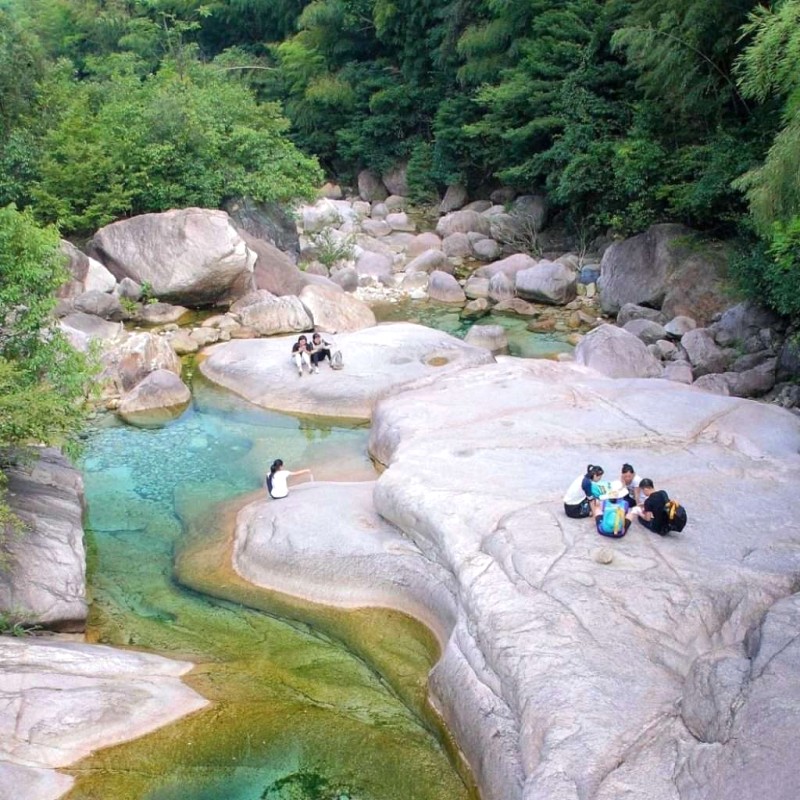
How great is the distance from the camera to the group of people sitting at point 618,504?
10.2m

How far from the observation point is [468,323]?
2472cm

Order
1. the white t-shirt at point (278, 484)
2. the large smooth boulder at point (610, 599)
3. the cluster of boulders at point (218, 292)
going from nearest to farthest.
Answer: the large smooth boulder at point (610, 599), the white t-shirt at point (278, 484), the cluster of boulders at point (218, 292)

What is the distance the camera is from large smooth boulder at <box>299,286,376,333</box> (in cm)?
2323

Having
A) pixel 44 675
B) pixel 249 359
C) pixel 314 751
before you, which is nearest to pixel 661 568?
pixel 314 751

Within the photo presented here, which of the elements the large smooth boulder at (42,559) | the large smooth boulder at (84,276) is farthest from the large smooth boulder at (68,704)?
the large smooth boulder at (84,276)

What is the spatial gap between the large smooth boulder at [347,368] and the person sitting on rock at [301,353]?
240mm

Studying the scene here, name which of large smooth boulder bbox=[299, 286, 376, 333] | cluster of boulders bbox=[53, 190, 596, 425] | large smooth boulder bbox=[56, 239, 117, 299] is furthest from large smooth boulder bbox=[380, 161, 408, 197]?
large smooth boulder bbox=[56, 239, 117, 299]

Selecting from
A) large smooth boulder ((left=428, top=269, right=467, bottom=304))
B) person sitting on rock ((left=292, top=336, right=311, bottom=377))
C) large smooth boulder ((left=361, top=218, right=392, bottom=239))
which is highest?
person sitting on rock ((left=292, top=336, right=311, bottom=377))

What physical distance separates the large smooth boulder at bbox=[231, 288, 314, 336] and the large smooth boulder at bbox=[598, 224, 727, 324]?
8.51 metres

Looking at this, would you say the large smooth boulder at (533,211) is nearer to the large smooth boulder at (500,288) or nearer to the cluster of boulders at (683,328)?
the large smooth boulder at (500,288)

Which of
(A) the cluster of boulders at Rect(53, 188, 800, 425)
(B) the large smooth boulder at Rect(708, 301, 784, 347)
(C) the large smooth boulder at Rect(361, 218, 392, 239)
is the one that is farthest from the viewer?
(C) the large smooth boulder at Rect(361, 218, 392, 239)

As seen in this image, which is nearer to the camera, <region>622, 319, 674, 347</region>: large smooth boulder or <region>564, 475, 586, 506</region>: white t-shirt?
<region>564, 475, 586, 506</region>: white t-shirt

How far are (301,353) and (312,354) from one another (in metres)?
0.23

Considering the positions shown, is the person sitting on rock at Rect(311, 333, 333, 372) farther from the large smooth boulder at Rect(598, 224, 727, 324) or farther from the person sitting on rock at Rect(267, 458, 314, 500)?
the large smooth boulder at Rect(598, 224, 727, 324)
